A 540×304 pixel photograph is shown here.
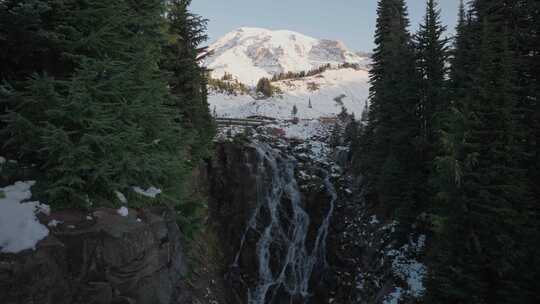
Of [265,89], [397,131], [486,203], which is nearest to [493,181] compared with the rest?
[486,203]

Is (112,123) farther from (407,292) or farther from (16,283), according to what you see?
(407,292)

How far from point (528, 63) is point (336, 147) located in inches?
733

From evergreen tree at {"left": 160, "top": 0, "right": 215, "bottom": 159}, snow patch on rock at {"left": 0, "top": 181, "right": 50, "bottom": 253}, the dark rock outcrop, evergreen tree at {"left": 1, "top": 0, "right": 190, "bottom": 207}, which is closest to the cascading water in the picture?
evergreen tree at {"left": 160, "top": 0, "right": 215, "bottom": 159}

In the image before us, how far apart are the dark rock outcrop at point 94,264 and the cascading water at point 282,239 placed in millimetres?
12316

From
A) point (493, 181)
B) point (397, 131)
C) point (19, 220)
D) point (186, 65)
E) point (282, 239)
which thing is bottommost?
point (282, 239)

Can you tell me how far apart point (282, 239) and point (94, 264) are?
15368 millimetres

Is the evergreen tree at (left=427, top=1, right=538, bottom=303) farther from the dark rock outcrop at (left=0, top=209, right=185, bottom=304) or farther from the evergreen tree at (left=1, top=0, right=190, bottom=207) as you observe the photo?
the evergreen tree at (left=1, top=0, right=190, bottom=207)

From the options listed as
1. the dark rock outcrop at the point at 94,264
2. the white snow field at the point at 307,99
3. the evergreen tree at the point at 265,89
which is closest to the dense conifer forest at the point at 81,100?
the dark rock outcrop at the point at 94,264

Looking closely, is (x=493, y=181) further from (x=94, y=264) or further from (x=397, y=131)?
(x=94, y=264)

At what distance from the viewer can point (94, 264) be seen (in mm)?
6281

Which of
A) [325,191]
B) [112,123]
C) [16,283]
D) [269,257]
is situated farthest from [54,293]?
[325,191]

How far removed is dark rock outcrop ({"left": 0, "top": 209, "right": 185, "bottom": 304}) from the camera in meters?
5.42

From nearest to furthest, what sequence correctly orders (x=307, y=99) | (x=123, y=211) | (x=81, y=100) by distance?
(x=81, y=100) < (x=123, y=211) < (x=307, y=99)

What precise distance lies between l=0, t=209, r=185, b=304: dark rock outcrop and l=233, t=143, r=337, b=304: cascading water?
1232 centimetres
